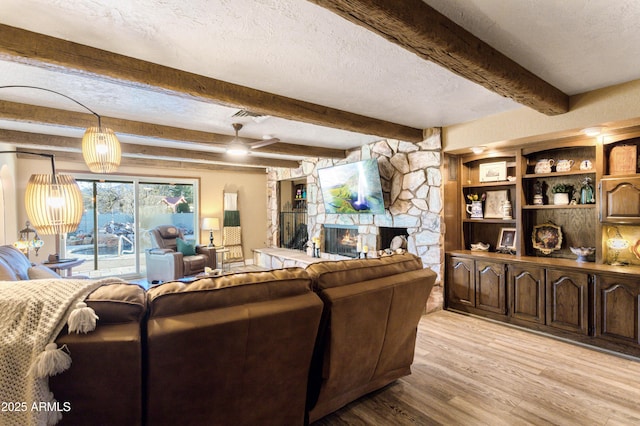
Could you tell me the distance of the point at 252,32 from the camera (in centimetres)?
192

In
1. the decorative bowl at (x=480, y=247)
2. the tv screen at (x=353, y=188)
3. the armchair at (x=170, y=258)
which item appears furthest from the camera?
the armchair at (x=170, y=258)

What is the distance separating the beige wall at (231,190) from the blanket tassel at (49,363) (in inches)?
235

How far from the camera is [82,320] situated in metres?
1.22

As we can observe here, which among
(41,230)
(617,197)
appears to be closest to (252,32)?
(41,230)

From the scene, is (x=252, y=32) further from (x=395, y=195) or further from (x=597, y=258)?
(x=597, y=258)

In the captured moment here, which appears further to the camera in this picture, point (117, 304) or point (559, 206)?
point (559, 206)

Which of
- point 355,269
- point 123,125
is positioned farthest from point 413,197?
point 123,125

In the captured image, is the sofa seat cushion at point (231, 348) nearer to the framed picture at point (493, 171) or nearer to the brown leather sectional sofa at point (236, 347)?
the brown leather sectional sofa at point (236, 347)

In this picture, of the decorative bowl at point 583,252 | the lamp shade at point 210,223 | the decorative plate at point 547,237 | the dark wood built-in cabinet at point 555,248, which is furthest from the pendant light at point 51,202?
the lamp shade at point 210,223

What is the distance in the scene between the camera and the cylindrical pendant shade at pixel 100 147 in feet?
7.07

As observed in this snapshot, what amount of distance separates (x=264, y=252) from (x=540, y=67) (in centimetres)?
596

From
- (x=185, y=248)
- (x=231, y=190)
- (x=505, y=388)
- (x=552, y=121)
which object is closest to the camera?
(x=505, y=388)

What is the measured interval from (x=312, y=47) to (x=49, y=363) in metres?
2.10

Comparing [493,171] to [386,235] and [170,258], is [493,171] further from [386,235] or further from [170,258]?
[170,258]
